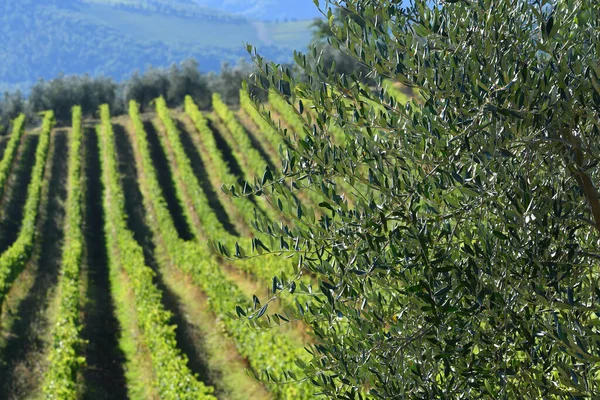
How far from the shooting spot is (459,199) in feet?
14.2

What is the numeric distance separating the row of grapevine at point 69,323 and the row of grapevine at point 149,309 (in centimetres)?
150

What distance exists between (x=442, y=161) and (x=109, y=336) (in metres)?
17.1

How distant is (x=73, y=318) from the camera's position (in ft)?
61.1

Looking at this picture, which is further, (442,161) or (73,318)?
(73,318)

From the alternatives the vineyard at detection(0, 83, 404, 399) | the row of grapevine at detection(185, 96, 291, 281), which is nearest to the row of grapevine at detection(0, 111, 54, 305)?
the vineyard at detection(0, 83, 404, 399)

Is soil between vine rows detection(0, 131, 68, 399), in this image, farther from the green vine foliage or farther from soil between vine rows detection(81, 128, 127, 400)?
the green vine foliage

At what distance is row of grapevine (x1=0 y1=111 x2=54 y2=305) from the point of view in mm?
22312

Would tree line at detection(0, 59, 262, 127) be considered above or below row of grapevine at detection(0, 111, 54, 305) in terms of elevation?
above

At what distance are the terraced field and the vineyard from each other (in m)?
0.06

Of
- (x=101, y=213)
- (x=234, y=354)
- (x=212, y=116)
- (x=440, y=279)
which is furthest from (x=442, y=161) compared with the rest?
(x=212, y=116)

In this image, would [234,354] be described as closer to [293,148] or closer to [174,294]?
[174,294]

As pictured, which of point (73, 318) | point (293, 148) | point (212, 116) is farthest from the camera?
point (212, 116)

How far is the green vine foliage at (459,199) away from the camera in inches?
156

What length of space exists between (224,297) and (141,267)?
4571mm
